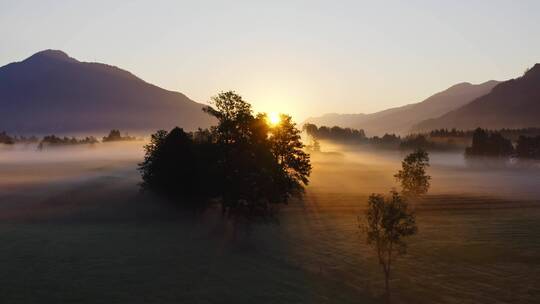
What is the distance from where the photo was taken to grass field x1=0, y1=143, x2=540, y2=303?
51.2 m

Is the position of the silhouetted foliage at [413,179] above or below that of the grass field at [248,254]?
above

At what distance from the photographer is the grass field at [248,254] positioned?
5116 cm

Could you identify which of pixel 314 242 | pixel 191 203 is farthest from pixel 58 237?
pixel 314 242

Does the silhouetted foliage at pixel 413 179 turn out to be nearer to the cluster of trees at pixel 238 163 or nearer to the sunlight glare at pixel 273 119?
the sunlight glare at pixel 273 119

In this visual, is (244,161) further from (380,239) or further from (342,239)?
(380,239)

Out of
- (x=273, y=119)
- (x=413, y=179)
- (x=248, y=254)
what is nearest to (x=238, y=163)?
(x=248, y=254)

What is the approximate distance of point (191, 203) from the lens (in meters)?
90.2

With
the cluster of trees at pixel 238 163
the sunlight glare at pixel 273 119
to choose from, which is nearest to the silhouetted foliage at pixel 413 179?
the sunlight glare at pixel 273 119

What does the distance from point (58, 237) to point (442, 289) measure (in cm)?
5144

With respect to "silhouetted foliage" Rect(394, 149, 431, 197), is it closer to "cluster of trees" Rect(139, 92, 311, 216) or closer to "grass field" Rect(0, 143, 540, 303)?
"grass field" Rect(0, 143, 540, 303)

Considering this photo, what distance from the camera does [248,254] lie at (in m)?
67.3

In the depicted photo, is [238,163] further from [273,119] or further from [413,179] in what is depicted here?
[413,179]

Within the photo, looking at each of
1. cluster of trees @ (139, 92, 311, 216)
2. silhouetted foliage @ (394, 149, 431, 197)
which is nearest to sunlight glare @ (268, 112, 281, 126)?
cluster of trees @ (139, 92, 311, 216)

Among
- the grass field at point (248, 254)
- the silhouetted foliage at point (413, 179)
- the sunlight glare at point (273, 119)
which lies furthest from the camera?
the silhouetted foliage at point (413, 179)
